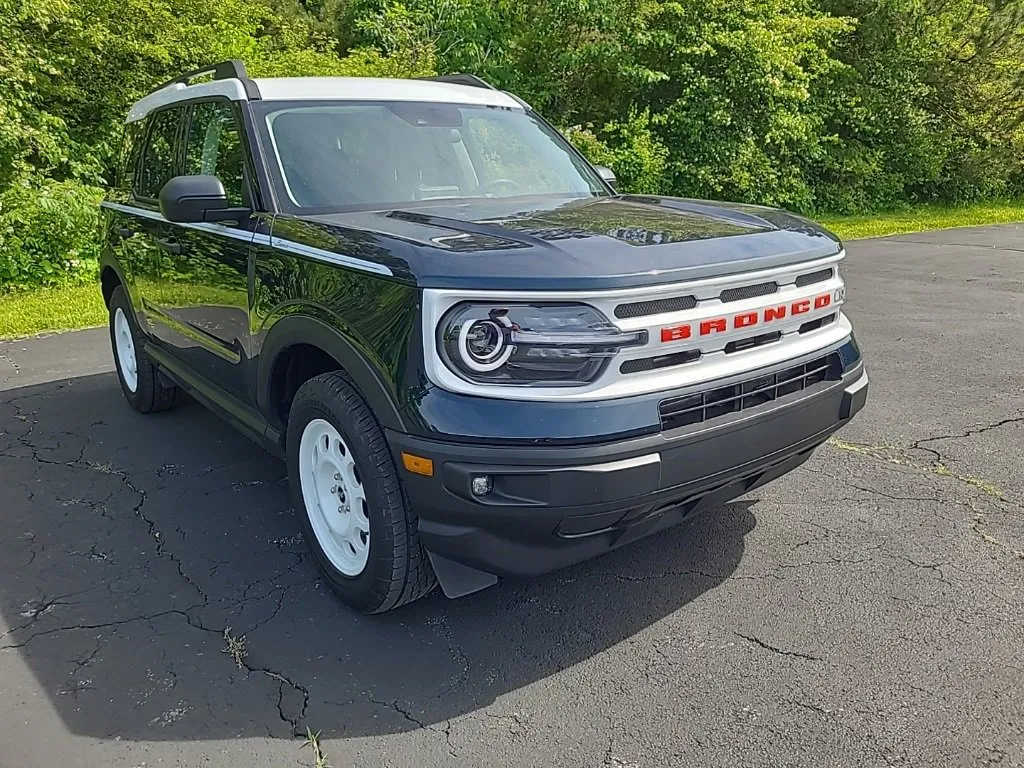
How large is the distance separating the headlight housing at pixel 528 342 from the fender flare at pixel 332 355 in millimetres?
284

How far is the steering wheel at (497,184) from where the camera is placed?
3.79 metres

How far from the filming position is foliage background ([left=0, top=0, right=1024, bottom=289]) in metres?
10.3

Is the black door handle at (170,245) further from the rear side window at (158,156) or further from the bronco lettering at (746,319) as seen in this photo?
the bronco lettering at (746,319)

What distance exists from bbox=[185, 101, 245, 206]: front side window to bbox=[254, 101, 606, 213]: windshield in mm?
196

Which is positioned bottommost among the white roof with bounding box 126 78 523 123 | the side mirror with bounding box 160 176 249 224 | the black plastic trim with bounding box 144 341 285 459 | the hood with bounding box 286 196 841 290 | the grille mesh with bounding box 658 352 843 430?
the black plastic trim with bounding box 144 341 285 459

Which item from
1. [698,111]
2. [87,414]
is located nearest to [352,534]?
[87,414]

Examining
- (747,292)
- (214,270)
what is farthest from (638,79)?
(747,292)

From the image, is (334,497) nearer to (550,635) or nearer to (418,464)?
(418,464)

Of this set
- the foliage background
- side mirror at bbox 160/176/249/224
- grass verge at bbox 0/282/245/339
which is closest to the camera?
side mirror at bbox 160/176/249/224

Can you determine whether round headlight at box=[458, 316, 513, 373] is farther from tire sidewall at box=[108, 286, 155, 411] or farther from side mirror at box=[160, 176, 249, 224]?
tire sidewall at box=[108, 286, 155, 411]

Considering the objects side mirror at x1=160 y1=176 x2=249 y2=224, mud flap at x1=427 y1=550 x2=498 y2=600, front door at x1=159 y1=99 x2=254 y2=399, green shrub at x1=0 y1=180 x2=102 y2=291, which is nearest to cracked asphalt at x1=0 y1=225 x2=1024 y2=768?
mud flap at x1=427 y1=550 x2=498 y2=600

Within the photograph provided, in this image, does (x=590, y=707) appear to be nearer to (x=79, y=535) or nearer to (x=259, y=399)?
(x=259, y=399)

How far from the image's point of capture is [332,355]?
2.83 m

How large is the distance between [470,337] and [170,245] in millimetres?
2512
